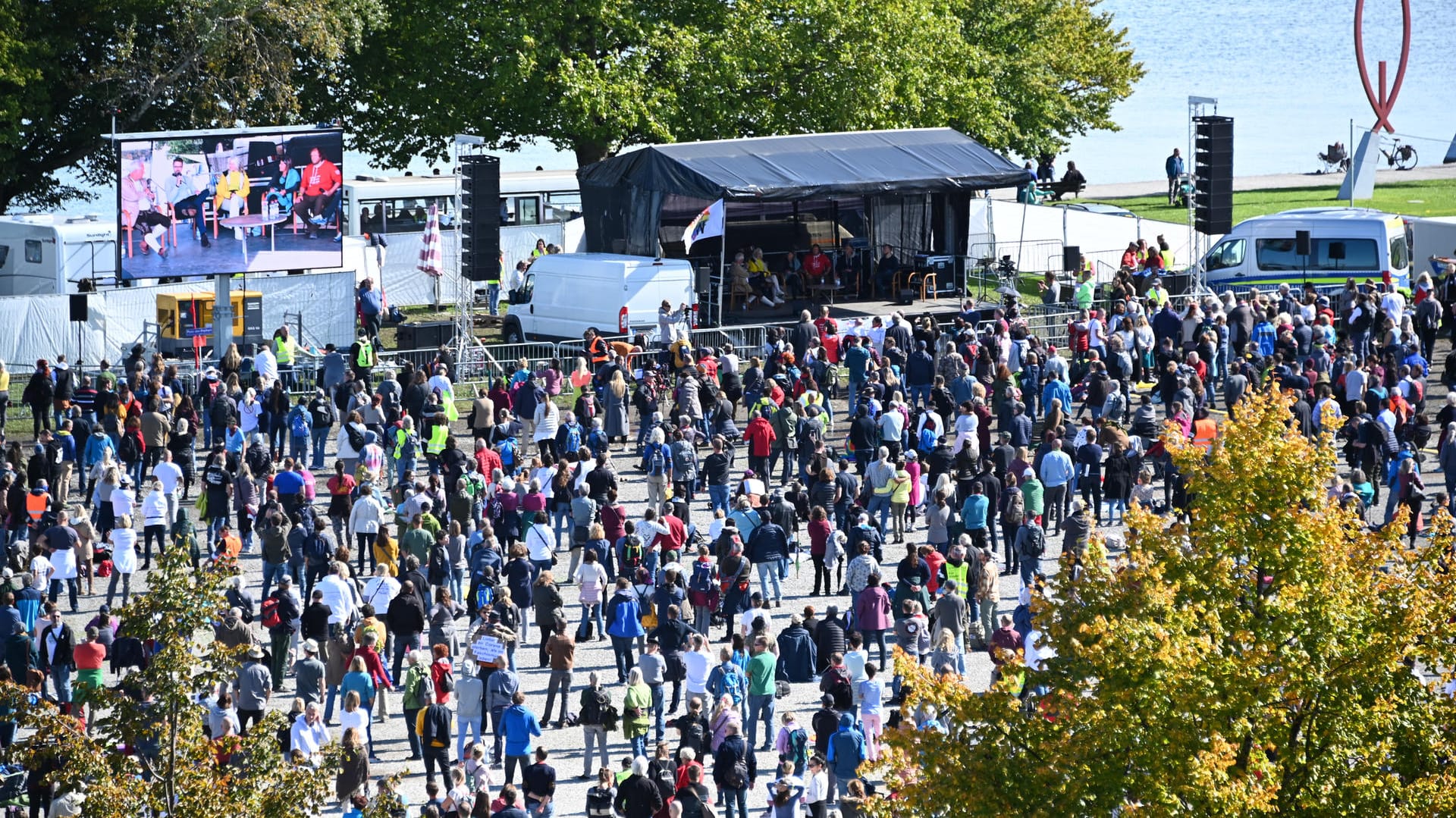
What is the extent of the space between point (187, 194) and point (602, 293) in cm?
719

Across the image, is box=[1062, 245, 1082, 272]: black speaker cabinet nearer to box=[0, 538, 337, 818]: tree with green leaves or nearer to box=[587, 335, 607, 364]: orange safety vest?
box=[587, 335, 607, 364]: orange safety vest

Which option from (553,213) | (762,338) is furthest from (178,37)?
(762,338)

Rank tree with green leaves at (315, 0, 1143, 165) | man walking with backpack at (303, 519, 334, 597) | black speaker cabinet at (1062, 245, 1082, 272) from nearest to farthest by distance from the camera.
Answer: man walking with backpack at (303, 519, 334, 597), black speaker cabinet at (1062, 245, 1082, 272), tree with green leaves at (315, 0, 1143, 165)

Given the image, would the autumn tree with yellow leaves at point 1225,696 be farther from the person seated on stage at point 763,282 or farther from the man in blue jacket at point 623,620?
the person seated on stage at point 763,282

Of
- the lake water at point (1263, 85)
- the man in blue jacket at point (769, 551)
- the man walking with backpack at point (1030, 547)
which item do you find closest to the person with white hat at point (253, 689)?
the man in blue jacket at point (769, 551)

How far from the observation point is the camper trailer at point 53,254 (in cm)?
3662

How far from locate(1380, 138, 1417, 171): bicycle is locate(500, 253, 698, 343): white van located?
31.3 meters

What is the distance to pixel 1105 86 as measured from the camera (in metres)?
57.8

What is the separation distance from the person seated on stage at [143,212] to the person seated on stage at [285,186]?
1.82 meters

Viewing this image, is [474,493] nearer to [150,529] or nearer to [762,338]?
[150,529]

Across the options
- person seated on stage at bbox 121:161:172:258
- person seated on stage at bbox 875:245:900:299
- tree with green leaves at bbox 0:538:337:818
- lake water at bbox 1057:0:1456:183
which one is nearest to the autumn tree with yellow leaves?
tree with green leaves at bbox 0:538:337:818

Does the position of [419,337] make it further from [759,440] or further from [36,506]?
[36,506]

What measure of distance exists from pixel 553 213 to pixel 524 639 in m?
24.8

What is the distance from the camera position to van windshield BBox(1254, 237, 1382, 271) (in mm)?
35000
